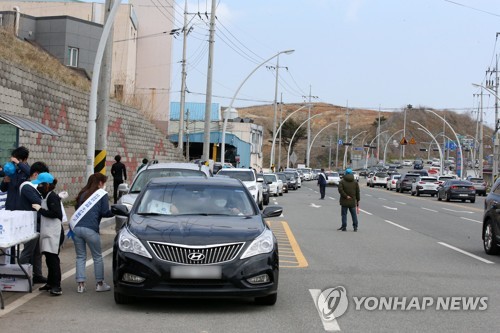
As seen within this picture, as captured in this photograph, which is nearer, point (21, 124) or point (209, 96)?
point (21, 124)

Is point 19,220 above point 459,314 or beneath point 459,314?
above

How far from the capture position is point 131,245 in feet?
27.4

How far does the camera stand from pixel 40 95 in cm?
2280

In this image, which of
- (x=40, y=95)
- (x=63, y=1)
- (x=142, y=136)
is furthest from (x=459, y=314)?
(x=63, y=1)

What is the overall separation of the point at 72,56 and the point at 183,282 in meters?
44.9

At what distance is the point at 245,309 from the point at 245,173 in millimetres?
22059

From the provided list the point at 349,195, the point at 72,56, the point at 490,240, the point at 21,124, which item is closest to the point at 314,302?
the point at 490,240

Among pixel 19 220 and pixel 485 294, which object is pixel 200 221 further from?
pixel 485 294

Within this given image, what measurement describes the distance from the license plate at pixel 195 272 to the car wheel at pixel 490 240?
8.45 metres

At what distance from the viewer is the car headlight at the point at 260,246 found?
8342mm

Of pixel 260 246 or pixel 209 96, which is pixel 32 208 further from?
pixel 209 96

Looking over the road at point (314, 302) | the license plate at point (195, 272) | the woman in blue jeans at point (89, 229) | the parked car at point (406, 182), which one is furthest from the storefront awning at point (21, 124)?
the parked car at point (406, 182)

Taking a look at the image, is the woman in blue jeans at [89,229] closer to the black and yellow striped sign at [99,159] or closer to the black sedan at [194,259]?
the black sedan at [194,259]

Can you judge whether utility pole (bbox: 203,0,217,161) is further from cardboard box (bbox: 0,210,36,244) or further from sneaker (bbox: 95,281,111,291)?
cardboard box (bbox: 0,210,36,244)
